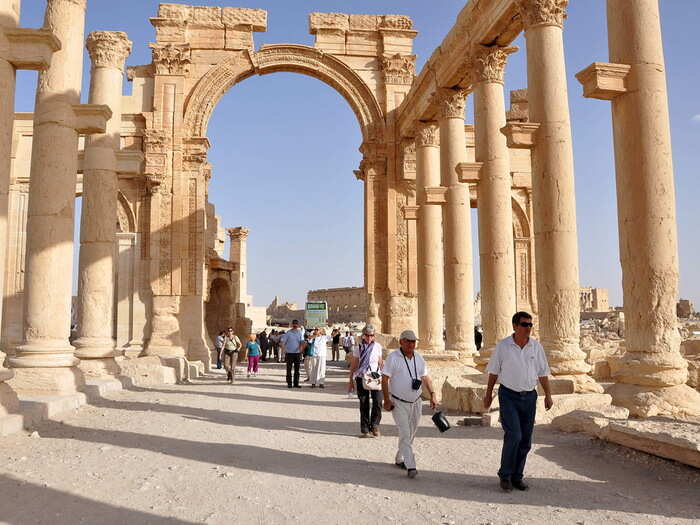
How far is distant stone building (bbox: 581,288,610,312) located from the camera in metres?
56.4

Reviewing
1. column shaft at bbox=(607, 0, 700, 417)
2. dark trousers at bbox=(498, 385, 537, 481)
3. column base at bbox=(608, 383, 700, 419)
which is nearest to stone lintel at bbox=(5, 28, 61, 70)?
dark trousers at bbox=(498, 385, 537, 481)

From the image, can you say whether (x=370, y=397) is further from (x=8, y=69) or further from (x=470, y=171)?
(x=470, y=171)

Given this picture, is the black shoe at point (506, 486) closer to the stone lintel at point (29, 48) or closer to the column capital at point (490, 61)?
the stone lintel at point (29, 48)

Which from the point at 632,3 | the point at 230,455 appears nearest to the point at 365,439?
the point at 230,455

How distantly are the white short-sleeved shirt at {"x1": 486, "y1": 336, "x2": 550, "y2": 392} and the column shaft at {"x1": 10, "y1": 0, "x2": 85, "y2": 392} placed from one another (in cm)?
702

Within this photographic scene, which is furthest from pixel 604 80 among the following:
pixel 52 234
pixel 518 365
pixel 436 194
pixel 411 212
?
pixel 411 212

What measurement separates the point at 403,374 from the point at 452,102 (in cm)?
1120

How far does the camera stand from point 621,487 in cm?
500

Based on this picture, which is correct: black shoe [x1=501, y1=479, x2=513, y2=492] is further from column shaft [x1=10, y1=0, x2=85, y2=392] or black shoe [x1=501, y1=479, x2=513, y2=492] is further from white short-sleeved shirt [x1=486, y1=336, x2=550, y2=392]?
column shaft [x1=10, y1=0, x2=85, y2=392]

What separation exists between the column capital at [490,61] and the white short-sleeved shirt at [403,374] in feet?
29.2

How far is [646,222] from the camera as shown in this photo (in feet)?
25.0

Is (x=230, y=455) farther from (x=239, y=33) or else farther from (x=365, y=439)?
(x=239, y=33)

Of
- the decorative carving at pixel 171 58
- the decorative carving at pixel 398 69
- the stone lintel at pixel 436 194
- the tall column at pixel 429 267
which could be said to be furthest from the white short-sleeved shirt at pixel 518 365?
the decorative carving at pixel 171 58

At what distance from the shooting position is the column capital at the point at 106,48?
45.9ft
